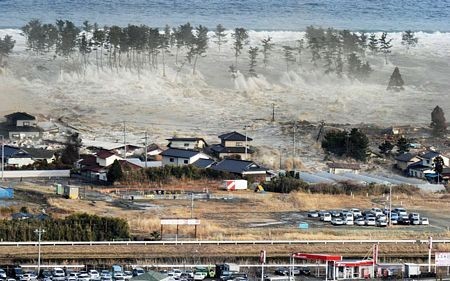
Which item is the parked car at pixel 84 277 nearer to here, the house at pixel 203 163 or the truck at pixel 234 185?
the truck at pixel 234 185

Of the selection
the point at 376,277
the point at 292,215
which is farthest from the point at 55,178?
the point at 376,277

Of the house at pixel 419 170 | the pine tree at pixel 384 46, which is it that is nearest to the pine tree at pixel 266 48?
the pine tree at pixel 384 46

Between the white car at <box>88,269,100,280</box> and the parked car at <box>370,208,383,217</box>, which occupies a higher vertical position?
the white car at <box>88,269,100,280</box>

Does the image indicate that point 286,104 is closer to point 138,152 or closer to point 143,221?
point 138,152

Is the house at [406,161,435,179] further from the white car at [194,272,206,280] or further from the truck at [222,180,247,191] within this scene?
the white car at [194,272,206,280]

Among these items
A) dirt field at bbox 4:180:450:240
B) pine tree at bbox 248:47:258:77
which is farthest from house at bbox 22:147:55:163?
pine tree at bbox 248:47:258:77

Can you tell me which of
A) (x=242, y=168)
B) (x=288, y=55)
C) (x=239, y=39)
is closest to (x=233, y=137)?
(x=242, y=168)
